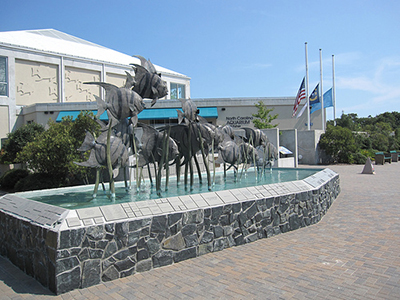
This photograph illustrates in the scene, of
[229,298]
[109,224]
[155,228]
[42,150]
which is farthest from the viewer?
[42,150]

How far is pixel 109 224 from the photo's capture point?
5.28 meters

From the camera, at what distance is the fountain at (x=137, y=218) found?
5.02 m

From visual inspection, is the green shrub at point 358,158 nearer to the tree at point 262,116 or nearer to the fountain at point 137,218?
the tree at point 262,116

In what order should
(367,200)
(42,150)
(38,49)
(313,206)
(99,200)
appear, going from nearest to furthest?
(99,200), (313,206), (367,200), (42,150), (38,49)

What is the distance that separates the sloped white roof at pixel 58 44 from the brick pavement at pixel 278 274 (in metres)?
30.4

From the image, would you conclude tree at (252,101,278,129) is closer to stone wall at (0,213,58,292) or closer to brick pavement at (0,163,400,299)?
brick pavement at (0,163,400,299)

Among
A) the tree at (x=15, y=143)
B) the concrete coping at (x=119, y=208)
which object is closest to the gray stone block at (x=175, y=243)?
the concrete coping at (x=119, y=208)

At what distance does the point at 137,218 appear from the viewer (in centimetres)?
559

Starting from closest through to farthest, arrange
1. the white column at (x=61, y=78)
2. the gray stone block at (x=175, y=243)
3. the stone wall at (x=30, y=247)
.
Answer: the stone wall at (x=30, y=247), the gray stone block at (x=175, y=243), the white column at (x=61, y=78)

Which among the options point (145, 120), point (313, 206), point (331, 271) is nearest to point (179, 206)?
point (331, 271)

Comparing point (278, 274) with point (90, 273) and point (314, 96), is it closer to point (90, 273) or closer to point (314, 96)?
point (90, 273)

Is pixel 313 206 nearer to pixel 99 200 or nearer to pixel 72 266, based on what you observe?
pixel 99 200

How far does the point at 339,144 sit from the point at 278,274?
91.5ft

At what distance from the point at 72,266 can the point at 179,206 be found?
6.79 ft
